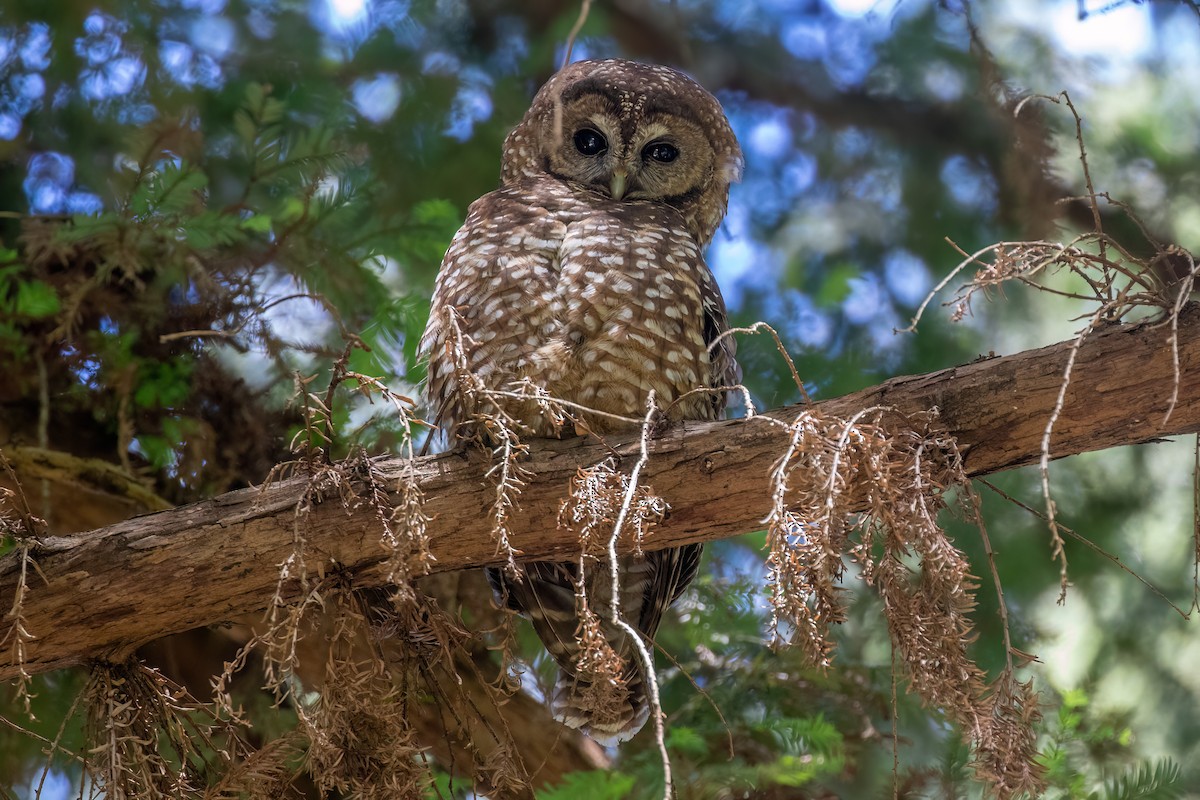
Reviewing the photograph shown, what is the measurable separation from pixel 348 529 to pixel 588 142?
5.09 ft

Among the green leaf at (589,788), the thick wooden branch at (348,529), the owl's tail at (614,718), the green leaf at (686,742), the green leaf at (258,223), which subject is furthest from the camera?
the green leaf at (258,223)

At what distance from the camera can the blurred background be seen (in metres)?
3.44

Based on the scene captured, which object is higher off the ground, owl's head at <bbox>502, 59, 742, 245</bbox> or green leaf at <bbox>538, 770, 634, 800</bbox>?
owl's head at <bbox>502, 59, 742, 245</bbox>

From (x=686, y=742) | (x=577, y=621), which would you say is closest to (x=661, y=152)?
(x=577, y=621)

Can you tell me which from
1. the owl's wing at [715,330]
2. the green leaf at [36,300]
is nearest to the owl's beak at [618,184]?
the owl's wing at [715,330]

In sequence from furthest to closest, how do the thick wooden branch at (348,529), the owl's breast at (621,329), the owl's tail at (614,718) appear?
the owl's tail at (614,718), the owl's breast at (621,329), the thick wooden branch at (348,529)

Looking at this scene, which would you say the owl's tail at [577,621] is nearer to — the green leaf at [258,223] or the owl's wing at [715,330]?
the owl's wing at [715,330]

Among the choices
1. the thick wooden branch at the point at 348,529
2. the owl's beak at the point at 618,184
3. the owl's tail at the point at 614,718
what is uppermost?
the owl's beak at the point at 618,184

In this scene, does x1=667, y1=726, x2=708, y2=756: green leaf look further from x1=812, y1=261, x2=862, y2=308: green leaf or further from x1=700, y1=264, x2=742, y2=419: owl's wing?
x1=812, y1=261, x2=862, y2=308: green leaf

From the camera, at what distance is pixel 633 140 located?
326 cm

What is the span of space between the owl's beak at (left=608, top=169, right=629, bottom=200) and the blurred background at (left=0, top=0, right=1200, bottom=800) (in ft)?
2.08

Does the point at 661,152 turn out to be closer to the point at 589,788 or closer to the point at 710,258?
the point at 710,258

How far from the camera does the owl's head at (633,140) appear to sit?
327 centimetres

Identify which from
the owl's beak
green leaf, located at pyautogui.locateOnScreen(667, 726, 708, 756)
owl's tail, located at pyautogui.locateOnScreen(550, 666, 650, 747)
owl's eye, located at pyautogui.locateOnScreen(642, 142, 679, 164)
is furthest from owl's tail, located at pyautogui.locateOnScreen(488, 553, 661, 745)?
owl's eye, located at pyautogui.locateOnScreen(642, 142, 679, 164)
